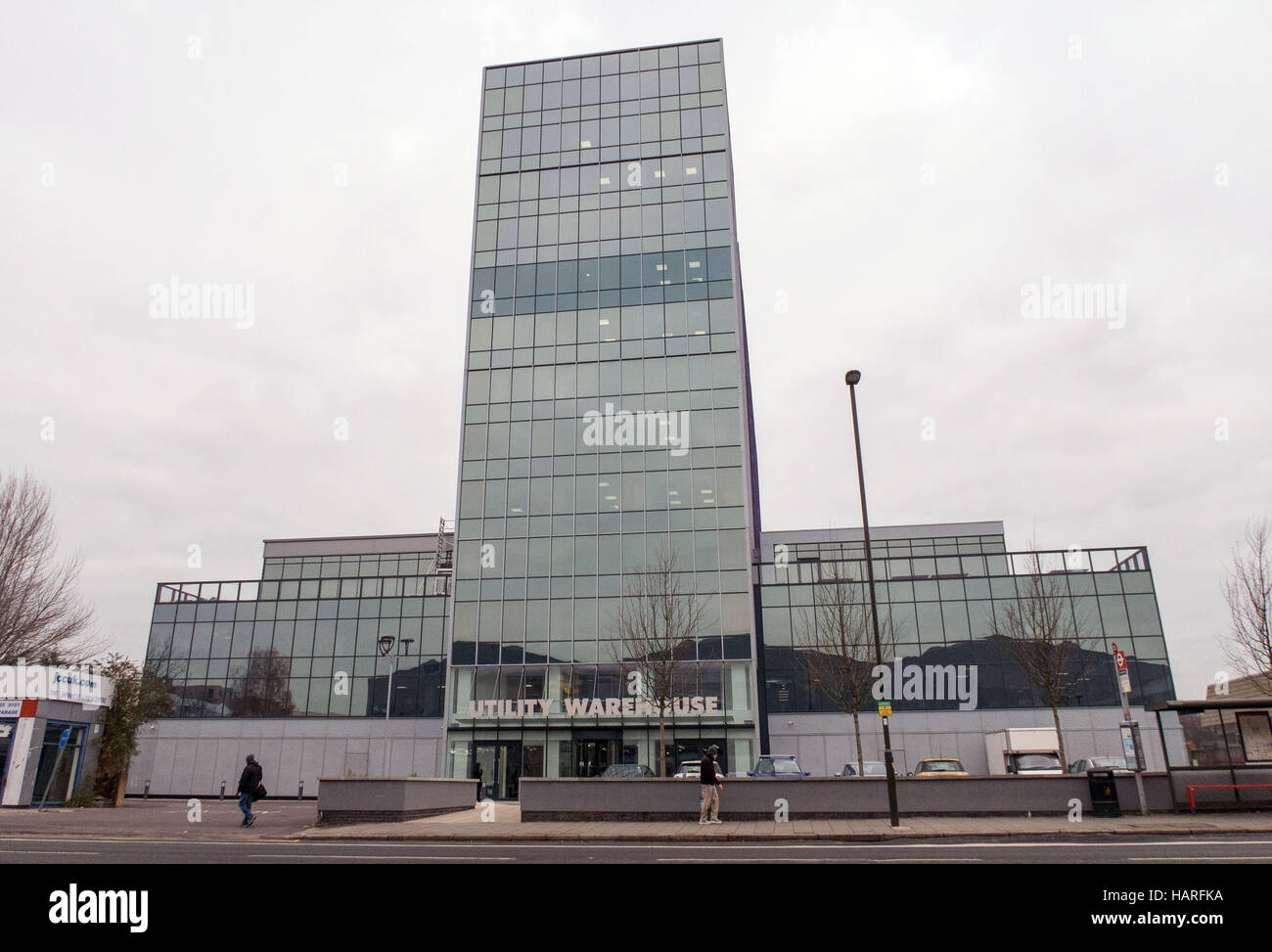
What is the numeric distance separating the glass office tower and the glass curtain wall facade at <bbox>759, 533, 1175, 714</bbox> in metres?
5.53

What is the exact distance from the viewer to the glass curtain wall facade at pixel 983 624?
40.2m

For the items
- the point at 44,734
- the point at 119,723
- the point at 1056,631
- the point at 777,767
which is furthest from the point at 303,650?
the point at 1056,631

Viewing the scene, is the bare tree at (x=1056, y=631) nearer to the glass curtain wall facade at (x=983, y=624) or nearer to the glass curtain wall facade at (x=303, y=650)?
the glass curtain wall facade at (x=983, y=624)

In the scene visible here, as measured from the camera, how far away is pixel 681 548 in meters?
39.5

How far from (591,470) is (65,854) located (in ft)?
99.1

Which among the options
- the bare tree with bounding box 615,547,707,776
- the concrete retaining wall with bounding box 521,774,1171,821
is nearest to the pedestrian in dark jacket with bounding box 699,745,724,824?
the concrete retaining wall with bounding box 521,774,1171,821

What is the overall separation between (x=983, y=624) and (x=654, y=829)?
1162 inches

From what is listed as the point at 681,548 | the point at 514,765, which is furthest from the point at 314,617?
the point at 681,548

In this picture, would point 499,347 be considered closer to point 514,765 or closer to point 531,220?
point 531,220

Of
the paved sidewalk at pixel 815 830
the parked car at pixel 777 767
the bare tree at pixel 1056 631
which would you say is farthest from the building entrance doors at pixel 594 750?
the bare tree at pixel 1056 631

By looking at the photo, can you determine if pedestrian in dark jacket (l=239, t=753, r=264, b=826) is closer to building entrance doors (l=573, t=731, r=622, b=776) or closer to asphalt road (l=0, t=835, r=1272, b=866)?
asphalt road (l=0, t=835, r=1272, b=866)

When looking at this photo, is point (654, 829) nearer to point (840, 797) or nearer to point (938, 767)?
point (840, 797)

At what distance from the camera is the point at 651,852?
14.0 m

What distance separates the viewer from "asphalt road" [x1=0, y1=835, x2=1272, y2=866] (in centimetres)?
1207
